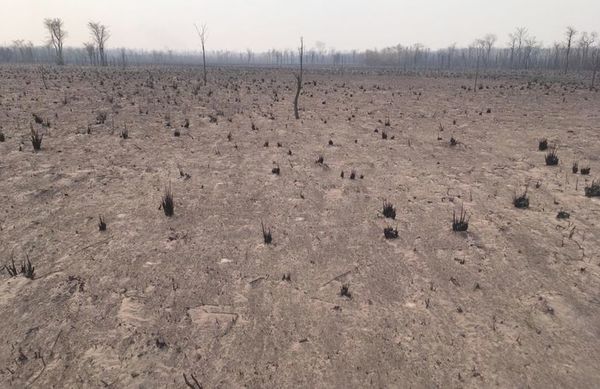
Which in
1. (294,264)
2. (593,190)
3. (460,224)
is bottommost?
(294,264)

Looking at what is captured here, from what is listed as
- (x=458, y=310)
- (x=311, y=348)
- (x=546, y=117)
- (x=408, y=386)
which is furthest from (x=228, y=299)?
(x=546, y=117)

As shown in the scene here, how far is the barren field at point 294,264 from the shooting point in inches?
180

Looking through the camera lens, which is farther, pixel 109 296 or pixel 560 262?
pixel 560 262

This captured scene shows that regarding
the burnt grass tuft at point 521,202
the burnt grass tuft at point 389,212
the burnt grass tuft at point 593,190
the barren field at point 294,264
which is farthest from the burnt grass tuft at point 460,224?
the burnt grass tuft at point 593,190

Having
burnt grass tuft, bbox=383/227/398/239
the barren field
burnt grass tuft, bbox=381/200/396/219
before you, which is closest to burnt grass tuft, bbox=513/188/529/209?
the barren field

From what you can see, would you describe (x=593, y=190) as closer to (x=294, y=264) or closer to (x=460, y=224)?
(x=460, y=224)

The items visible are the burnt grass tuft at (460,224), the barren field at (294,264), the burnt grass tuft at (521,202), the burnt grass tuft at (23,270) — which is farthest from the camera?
the burnt grass tuft at (521,202)

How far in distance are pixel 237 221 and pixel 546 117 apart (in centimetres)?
1658

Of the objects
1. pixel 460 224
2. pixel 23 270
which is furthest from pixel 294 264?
pixel 23 270

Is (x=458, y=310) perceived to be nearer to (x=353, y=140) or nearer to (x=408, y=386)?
(x=408, y=386)

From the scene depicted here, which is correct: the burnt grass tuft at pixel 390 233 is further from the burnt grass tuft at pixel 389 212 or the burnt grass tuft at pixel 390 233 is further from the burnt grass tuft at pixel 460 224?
the burnt grass tuft at pixel 460 224

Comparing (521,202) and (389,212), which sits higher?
(521,202)

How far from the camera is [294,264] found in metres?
6.57

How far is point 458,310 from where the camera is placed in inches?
214
